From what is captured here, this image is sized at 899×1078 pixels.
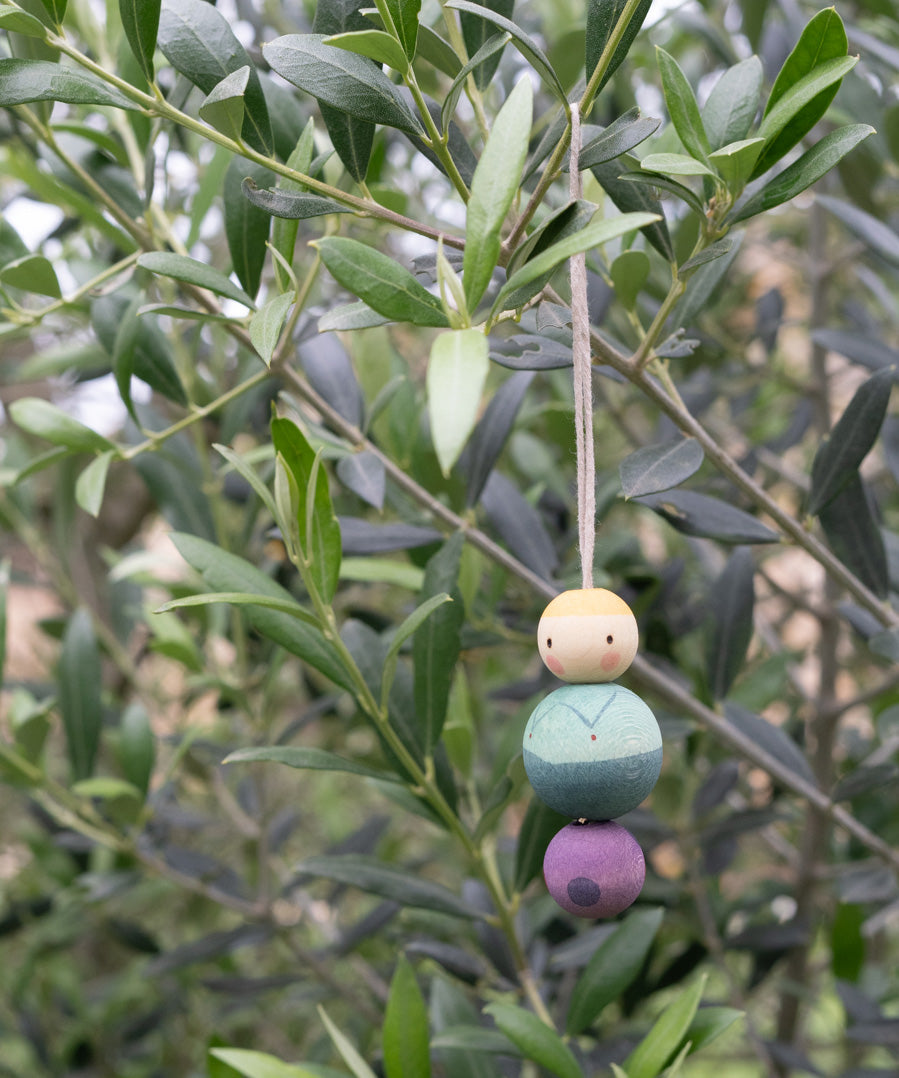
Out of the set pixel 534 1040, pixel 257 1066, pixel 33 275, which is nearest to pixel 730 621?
pixel 534 1040

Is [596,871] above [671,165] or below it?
below

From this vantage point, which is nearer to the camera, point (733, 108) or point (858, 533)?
point (733, 108)

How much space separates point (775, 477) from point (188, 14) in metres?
1.06

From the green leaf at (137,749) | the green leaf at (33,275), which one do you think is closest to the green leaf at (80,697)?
the green leaf at (137,749)

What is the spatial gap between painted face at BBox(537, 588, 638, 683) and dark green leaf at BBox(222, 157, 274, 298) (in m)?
0.34

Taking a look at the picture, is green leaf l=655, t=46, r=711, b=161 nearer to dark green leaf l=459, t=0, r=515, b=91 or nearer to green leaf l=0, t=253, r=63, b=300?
dark green leaf l=459, t=0, r=515, b=91

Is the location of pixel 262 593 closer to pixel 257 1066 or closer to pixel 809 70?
pixel 257 1066

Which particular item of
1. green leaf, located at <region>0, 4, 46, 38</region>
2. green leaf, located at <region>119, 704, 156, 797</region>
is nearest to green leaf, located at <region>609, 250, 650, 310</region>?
green leaf, located at <region>0, 4, 46, 38</region>

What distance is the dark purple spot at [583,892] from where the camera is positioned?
40cm

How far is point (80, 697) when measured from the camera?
101cm

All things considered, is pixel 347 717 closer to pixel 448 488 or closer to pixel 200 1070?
pixel 448 488

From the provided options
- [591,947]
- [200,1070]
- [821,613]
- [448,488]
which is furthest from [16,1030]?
[821,613]

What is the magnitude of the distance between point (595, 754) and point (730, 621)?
1.59 feet

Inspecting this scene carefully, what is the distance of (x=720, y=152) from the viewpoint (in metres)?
0.44
